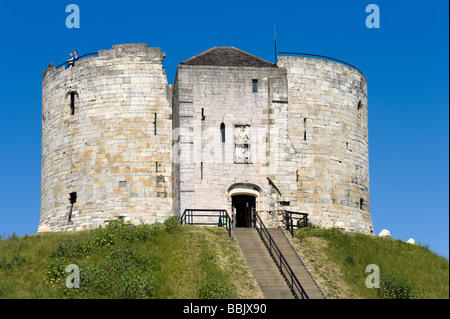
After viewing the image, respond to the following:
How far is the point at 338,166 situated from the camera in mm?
45656

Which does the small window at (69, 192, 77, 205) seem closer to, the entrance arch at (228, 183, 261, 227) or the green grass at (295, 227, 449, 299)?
the entrance arch at (228, 183, 261, 227)

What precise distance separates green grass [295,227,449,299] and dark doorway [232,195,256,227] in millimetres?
4458

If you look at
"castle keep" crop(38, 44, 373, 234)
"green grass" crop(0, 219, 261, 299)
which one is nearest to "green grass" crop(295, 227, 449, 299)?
"green grass" crop(0, 219, 261, 299)

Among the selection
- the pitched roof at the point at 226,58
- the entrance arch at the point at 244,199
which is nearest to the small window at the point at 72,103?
the pitched roof at the point at 226,58

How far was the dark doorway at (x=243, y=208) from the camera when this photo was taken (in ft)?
143

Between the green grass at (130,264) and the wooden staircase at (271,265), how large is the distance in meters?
0.42

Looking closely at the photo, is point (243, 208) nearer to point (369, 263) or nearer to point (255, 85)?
point (255, 85)

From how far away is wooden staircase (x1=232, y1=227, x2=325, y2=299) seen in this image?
33.1m

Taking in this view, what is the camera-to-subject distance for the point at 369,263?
37.0 metres
